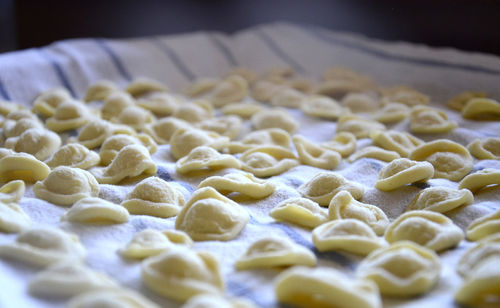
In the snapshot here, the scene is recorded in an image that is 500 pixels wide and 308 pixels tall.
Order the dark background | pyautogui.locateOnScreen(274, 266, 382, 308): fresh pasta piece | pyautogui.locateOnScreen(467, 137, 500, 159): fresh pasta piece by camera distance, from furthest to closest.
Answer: the dark background
pyautogui.locateOnScreen(467, 137, 500, 159): fresh pasta piece
pyautogui.locateOnScreen(274, 266, 382, 308): fresh pasta piece

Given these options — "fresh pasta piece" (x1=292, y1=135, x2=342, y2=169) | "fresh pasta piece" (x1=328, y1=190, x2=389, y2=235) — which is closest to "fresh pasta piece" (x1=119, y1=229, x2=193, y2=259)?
"fresh pasta piece" (x1=328, y1=190, x2=389, y2=235)

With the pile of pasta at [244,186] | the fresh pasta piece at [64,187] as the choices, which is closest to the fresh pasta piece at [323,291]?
the pile of pasta at [244,186]

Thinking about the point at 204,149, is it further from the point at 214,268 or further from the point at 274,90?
the point at 274,90

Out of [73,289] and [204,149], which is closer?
[73,289]

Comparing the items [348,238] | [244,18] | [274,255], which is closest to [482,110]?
[348,238]

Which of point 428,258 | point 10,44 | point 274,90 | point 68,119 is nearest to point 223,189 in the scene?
point 428,258

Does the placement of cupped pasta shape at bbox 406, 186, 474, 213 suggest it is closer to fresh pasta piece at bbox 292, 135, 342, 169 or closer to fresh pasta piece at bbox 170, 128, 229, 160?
fresh pasta piece at bbox 292, 135, 342, 169

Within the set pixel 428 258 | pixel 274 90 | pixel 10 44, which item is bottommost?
pixel 10 44

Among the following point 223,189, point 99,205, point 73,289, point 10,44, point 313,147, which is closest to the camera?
point 73,289
